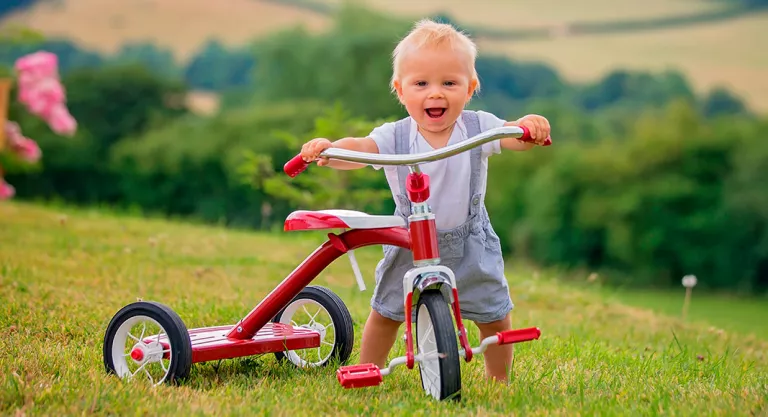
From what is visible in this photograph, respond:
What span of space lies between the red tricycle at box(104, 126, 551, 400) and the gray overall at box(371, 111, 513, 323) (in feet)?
0.47

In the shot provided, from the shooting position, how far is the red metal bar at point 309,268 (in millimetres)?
3250

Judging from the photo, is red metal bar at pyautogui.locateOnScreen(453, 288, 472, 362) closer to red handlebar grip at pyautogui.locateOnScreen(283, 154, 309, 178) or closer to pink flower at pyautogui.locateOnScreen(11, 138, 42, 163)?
red handlebar grip at pyautogui.locateOnScreen(283, 154, 309, 178)

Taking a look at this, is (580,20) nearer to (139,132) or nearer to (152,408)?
(139,132)

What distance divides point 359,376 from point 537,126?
3.57 ft

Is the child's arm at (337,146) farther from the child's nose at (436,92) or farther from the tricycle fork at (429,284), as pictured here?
the tricycle fork at (429,284)

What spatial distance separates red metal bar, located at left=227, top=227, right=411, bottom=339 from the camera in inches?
128

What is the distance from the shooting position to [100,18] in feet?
116

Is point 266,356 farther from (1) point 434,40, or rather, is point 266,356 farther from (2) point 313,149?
(1) point 434,40

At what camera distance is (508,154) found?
32656 millimetres

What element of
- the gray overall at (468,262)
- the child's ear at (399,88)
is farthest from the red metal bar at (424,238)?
the child's ear at (399,88)

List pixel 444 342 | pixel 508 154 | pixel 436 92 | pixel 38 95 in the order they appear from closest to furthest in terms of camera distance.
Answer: pixel 444 342 < pixel 436 92 < pixel 38 95 < pixel 508 154

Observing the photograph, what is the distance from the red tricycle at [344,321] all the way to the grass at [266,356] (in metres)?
0.12

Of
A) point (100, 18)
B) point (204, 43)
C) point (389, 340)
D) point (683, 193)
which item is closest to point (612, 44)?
point (683, 193)

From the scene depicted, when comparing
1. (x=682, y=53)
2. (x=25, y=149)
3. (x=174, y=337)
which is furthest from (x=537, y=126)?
(x=682, y=53)
